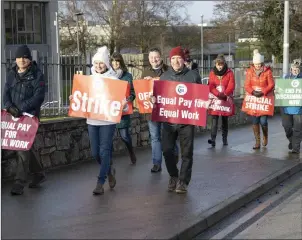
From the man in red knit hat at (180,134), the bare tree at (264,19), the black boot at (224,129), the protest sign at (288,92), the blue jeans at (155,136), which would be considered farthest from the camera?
the bare tree at (264,19)

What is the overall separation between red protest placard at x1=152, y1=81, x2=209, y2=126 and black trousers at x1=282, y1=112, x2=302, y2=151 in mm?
4078

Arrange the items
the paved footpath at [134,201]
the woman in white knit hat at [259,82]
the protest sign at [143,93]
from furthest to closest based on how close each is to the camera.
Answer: the woman in white knit hat at [259,82] → the protest sign at [143,93] → the paved footpath at [134,201]

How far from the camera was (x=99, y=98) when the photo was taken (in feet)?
24.7

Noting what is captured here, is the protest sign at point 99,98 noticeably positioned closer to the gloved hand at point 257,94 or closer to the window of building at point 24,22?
the gloved hand at point 257,94

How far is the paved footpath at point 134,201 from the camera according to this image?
5992 millimetres

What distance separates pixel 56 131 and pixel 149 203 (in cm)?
290

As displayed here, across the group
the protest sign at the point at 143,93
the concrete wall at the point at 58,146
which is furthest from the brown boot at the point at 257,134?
the protest sign at the point at 143,93

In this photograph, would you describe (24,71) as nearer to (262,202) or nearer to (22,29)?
(262,202)

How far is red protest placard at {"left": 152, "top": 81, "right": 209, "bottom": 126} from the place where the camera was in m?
7.57

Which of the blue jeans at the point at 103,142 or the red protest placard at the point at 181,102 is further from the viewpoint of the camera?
the red protest placard at the point at 181,102

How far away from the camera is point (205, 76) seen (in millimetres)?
15766

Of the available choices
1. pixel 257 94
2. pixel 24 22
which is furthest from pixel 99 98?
pixel 24 22

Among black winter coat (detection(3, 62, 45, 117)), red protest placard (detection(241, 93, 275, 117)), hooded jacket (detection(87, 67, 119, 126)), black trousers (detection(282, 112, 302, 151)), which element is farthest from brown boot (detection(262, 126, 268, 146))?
black winter coat (detection(3, 62, 45, 117))

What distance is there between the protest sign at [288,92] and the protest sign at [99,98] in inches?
195
